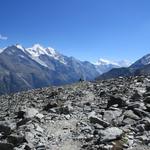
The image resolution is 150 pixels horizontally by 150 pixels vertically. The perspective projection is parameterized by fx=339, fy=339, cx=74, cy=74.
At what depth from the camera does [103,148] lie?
1456cm

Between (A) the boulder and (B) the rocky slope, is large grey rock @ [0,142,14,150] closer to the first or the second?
(B) the rocky slope

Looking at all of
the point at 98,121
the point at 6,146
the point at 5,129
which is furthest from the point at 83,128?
the point at 5,129

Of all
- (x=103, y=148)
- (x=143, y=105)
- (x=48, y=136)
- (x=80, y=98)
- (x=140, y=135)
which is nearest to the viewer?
(x=103, y=148)

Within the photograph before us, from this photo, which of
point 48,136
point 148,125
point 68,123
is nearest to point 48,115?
point 68,123

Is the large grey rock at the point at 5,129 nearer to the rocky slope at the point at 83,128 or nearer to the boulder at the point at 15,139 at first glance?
the rocky slope at the point at 83,128

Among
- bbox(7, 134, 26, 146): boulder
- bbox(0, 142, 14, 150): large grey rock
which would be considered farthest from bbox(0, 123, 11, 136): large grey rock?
bbox(0, 142, 14, 150): large grey rock

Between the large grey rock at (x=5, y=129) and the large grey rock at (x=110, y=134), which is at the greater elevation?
the large grey rock at (x=5, y=129)

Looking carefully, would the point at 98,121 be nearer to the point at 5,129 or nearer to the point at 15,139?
the point at 15,139

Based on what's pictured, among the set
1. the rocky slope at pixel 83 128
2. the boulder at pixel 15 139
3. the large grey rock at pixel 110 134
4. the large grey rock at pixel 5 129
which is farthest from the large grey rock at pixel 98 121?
the large grey rock at pixel 5 129

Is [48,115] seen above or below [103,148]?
above

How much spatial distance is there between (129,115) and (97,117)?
71.5 inches

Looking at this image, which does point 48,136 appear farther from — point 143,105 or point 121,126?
point 143,105

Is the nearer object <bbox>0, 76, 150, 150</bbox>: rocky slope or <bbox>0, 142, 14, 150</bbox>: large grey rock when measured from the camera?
<bbox>0, 76, 150, 150</bbox>: rocky slope

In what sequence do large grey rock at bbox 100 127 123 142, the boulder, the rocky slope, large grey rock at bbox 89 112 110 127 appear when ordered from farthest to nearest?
large grey rock at bbox 89 112 110 127, the boulder, the rocky slope, large grey rock at bbox 100 127 123 142
